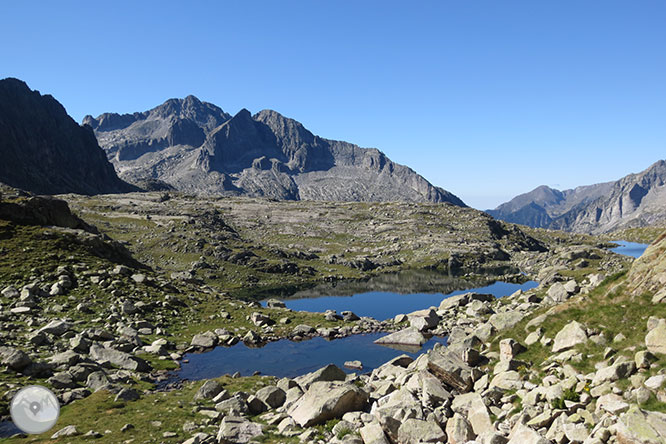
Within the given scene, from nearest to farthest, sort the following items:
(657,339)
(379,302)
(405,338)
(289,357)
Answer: (657,339)
(289,357)
(405,338)
(379,302)

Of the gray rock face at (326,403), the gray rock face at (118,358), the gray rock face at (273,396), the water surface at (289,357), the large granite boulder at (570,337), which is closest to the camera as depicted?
the gray rock face at (326,403)

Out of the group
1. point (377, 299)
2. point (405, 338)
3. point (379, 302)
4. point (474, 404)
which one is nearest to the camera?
point (474, 404)

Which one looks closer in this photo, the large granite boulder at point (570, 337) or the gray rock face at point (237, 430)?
the gray rock face at point (237, 430)

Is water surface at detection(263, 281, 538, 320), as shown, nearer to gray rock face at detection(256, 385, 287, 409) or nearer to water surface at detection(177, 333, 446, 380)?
water surface at detection(177, 333, 446, 380)

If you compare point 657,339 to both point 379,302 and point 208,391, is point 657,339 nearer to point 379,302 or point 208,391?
point 208,391

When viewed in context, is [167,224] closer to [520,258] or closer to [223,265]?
[223,265]

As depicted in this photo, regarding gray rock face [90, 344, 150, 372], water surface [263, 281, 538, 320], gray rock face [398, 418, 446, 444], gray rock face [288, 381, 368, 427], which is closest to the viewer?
gray rock face [398, 418, 446, 444]

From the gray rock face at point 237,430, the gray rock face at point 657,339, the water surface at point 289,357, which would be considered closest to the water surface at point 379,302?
the water surface at point 289,357

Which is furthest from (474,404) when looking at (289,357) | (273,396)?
(289,357)

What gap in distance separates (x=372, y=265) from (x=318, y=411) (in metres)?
148

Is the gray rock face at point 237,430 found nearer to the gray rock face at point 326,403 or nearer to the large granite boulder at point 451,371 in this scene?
the gray rock face at point 326,403

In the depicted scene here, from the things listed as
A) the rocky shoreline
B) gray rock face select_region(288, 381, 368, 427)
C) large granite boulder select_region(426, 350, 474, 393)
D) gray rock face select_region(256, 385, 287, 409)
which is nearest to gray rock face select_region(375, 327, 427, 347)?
the rocky shoreline

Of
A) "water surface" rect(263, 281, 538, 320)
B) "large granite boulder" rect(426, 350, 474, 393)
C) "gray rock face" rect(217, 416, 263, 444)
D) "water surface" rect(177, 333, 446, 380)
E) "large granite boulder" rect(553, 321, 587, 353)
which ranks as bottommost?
"water surface" rect(263, 281, 538, 320)

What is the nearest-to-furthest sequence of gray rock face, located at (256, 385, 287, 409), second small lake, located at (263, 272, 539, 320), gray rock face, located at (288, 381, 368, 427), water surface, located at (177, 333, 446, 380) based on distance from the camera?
1. gray rock face, located at (288, 381, 368, 427)
2. gray rock face, located at (256, 385, 287, 409)
3. water surface, located at (177, 333, 446, 380)
4. second small lake, located at (263, 272, 539, 320)
